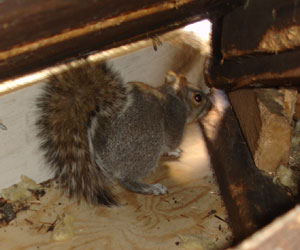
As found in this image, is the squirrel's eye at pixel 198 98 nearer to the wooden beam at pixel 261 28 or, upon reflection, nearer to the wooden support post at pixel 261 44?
the wooden support post at pixel 261 44

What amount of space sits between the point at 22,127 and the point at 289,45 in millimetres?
1144

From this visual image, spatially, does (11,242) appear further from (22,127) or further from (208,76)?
(208,76)

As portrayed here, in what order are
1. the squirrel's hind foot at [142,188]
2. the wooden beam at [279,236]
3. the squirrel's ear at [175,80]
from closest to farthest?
the wooden beam at [279,236] → the squirrel's hind foot at [142,188] → the squirrel's ear at [175,80]

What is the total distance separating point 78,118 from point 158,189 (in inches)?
20.9

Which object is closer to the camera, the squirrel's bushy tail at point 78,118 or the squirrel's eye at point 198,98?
the squirrel's bushy tail at point 78,118

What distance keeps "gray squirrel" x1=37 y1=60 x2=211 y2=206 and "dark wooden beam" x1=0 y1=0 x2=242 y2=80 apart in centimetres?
25

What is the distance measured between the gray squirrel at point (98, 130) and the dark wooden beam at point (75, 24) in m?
0.25

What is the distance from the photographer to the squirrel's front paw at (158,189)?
1950mm

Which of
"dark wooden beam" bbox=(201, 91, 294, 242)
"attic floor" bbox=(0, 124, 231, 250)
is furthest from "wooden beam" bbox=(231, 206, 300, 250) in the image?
"attic floor" bbox=(0, 124, 231, 250)

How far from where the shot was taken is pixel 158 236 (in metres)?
1.76

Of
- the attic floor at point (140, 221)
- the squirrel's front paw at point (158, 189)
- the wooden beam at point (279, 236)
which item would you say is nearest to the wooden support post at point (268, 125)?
the attic floor at point (140, 221)

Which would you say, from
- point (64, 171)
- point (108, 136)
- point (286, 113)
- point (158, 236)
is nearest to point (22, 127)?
point (64, 171)

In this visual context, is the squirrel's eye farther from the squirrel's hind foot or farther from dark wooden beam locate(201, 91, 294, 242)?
the squirrel's hind foot

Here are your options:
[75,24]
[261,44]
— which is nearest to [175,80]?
[261,44]
